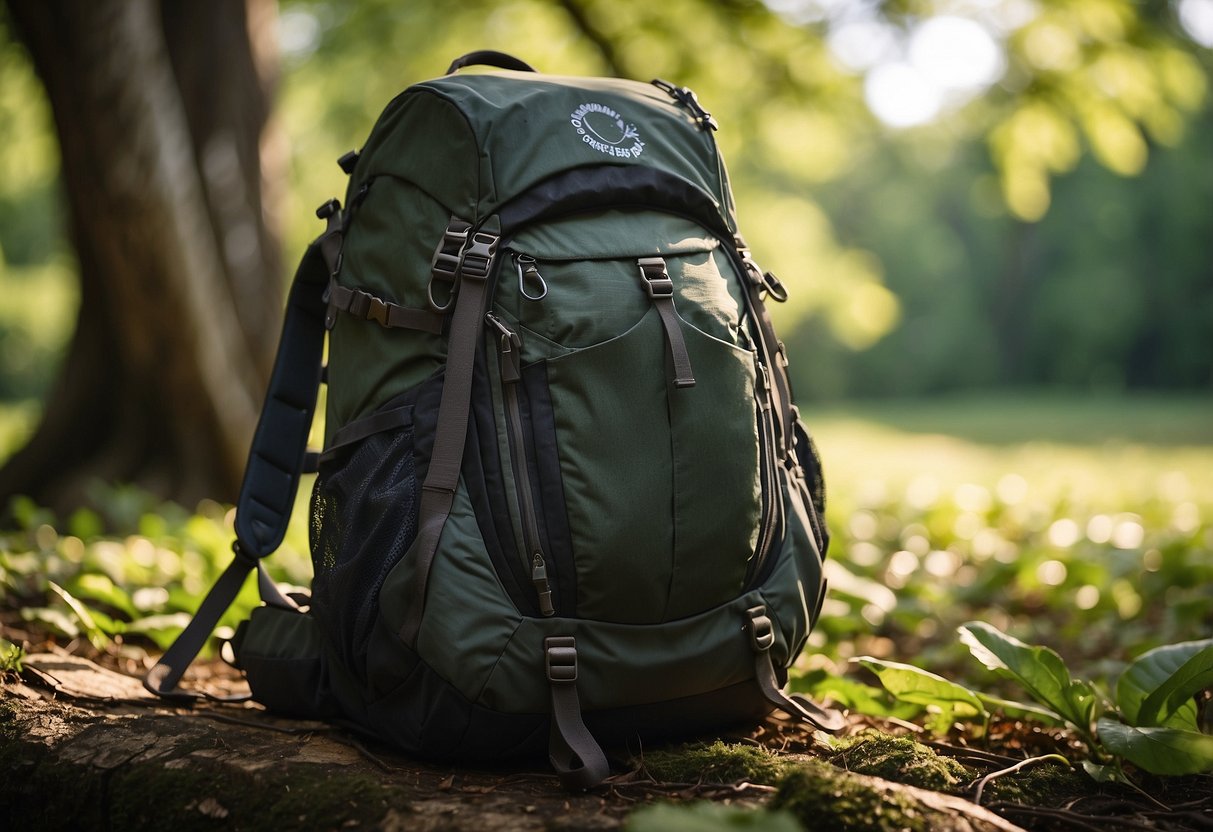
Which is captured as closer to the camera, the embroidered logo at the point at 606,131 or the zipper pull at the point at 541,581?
the zipper pull at the point at 541,581

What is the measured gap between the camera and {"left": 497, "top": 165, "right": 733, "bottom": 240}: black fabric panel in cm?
167

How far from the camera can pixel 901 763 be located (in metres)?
1.62

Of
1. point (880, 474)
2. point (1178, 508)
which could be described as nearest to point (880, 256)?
point (880, 474)

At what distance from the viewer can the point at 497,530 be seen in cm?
158

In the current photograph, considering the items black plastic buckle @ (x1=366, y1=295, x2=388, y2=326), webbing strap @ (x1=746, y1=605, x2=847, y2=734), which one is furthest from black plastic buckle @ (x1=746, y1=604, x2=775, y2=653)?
black plastic buckle @ (x1=366, y1=295, x2=388, y2=326)

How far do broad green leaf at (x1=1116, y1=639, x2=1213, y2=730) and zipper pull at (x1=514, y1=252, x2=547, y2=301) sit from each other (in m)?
1.26

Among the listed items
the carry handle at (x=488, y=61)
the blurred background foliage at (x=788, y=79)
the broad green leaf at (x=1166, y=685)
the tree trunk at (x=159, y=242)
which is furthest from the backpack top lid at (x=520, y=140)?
the blurred background foliage at (x=788, y=79)

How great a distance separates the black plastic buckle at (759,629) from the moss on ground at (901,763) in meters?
0.22

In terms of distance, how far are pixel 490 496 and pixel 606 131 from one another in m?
0.70

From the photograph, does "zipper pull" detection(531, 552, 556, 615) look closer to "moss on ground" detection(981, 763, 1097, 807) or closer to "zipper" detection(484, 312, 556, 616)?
"zipper" detection(484, 312, 556, 616)

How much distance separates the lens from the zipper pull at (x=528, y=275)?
1.62 m

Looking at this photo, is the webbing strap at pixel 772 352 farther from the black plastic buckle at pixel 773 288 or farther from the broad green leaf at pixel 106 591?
the broad green leaf at pixel 106 591

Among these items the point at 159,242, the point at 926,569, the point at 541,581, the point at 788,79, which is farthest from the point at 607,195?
the point at 788,79

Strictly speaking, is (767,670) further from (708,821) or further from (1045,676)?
(708,821)
